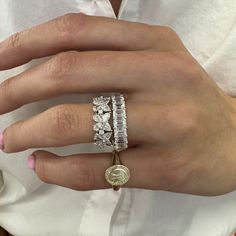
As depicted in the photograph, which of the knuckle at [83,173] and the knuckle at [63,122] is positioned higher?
the knuckle at [63,122]

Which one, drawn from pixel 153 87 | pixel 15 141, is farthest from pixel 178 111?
pixel 15 141

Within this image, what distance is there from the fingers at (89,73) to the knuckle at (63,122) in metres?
0.02

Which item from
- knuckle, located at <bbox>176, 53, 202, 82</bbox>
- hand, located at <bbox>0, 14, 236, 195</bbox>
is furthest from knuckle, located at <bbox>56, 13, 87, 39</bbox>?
knuckle, located at <bbox>176, 53, 202, 82</bbox>

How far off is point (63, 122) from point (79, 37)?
0.09m

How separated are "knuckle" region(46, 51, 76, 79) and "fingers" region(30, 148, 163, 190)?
3.8 inches

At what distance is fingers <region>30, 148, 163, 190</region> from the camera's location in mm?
490

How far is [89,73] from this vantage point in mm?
454

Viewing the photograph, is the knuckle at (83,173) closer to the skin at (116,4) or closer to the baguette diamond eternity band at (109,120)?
the baguette diamond eternity band at (109,120)

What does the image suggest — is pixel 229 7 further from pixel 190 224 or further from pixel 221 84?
pixel 190 224

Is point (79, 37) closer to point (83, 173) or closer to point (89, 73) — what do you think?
point (89, 73)

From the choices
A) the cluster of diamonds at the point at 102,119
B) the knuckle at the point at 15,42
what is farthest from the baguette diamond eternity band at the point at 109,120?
the knuckle at the point at 15,42

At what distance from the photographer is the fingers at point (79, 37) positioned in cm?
47

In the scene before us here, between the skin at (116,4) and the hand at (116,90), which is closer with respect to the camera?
the hand at (116,90)

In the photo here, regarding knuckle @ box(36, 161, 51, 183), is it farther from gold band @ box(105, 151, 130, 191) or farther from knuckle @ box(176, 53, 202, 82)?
knuckle @ box(176, 53, 202, 82)
